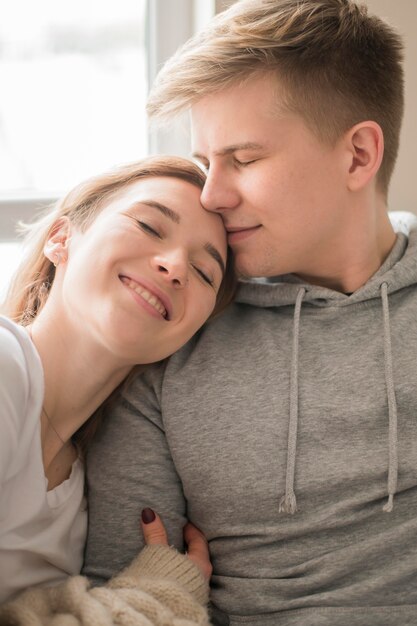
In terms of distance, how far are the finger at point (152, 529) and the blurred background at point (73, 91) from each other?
85cm

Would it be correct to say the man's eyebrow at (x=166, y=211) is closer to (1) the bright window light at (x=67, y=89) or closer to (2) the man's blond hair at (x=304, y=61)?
(2) the man's blond hair at (x=304, y=61)

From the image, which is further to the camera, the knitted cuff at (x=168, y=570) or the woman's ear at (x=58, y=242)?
the woman's ear at (x=58, y=242)

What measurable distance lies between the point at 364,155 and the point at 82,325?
615 millimetres

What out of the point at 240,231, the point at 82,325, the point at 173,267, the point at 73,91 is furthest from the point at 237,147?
the point at 73,91

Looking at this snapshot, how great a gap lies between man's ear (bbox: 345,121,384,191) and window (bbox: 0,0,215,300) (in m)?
0.64

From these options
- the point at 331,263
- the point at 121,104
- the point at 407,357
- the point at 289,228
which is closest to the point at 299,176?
the point at 289,228

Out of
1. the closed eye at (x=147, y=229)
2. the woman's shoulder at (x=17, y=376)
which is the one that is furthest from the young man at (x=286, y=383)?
the woman's shoulder at (x=17, y=376)

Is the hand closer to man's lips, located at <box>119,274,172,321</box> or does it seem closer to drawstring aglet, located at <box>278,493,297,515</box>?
drawstring aglet, located at <box>278,493,297,515</box>

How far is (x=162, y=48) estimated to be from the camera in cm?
214

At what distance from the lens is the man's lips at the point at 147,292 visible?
1369 millimetres

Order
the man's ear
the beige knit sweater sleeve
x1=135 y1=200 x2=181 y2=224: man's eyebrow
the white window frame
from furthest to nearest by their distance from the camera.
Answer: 1. the white window frame
2. the man's ear
3. x1=135 y1=200 x2=181 y2=224: man's eyebrow
4. the beige knit sweater sleeve

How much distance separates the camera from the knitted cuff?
4.37ft

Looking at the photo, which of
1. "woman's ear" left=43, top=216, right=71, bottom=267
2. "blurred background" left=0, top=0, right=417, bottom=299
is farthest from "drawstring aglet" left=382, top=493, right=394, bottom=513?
"blurred background" left=0, top=0, right=417, bottom=299

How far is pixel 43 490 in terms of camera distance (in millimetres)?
1338
